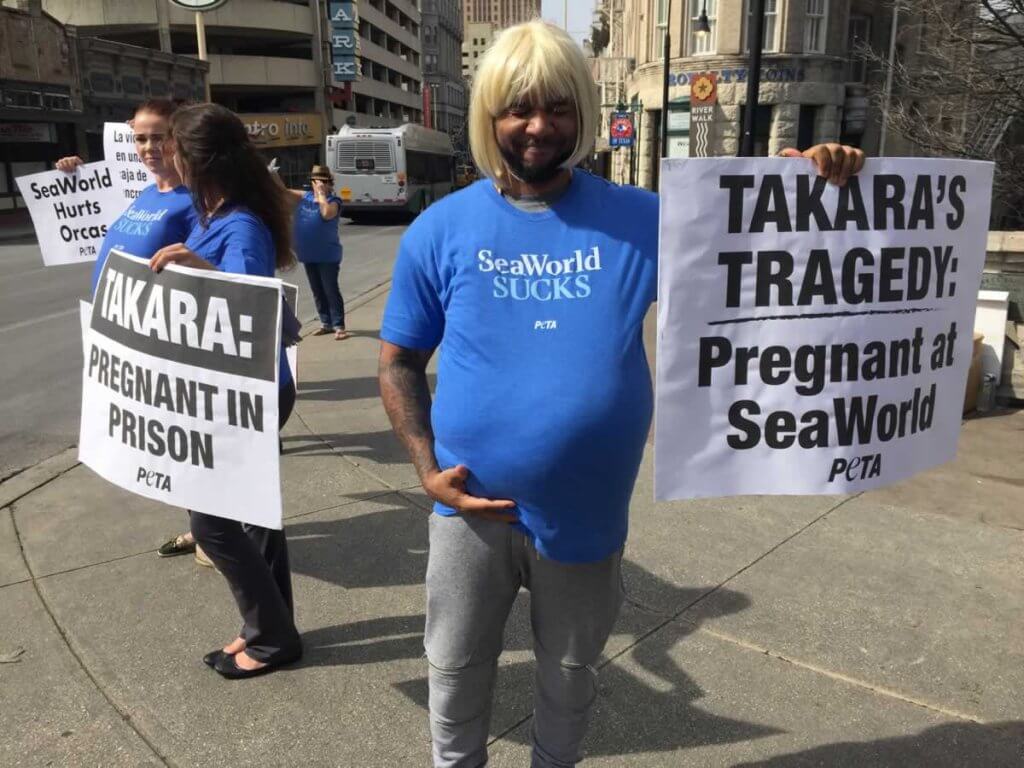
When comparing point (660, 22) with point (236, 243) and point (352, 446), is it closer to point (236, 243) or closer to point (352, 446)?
point (352, 446)

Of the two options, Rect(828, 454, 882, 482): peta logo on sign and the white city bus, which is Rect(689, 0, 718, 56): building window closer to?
the white city bus

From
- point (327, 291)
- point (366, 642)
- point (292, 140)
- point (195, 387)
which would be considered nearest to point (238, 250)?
point (195, 387)

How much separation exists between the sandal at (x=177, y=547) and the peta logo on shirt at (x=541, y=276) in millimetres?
2619

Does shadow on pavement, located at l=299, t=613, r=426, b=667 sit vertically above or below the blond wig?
below

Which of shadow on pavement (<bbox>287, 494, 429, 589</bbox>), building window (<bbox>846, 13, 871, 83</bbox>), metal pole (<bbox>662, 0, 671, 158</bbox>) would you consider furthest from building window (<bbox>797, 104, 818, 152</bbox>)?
shadow on pavement (<bbox>287, 494, 429, 589</bbox>)

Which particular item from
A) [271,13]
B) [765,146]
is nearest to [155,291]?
[765,146]

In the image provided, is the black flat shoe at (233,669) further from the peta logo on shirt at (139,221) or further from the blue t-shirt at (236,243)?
the peta logo on shirt at (139,221)

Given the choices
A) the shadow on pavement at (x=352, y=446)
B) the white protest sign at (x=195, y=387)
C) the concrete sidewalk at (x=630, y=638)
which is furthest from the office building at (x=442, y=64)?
the white protest sign at (x=195, y=387)

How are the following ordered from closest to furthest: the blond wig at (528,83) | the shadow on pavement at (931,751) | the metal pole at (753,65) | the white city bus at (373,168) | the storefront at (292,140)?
the blond wig at (528,83), the shadow on pavement at (931,751), the metal pole at (753,65), the white city bus at (373,168), the storefront at (292,140)

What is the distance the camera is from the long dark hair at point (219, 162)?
9.37 feet

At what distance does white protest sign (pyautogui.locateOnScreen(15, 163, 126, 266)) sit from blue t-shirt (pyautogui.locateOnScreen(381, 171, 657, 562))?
4.43 m

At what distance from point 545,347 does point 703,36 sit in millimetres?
28099

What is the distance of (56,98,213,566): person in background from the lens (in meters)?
3.23

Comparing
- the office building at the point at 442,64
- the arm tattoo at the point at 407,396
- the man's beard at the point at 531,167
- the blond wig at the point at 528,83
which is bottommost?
the arm tattoo at the point at 407,396
